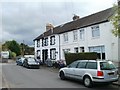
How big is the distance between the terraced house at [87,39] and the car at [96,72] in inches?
392

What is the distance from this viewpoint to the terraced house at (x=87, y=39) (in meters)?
25.3

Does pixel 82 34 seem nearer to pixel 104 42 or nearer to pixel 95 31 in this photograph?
pixel 95 31

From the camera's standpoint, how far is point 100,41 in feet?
88.5

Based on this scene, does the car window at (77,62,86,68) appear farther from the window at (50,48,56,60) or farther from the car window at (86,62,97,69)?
the window at (50,48,56,60)

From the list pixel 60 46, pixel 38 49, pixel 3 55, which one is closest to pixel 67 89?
pixel 60 46

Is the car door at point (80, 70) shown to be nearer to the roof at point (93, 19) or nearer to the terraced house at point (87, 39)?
the terraced house at point (87, 39)

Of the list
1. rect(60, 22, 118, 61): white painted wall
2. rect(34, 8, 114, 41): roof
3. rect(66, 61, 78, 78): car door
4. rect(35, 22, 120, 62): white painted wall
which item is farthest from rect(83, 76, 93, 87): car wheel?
rect(34, 8, 114, 41): roof

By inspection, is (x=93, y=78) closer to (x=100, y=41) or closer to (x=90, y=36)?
(x=100, y=41)

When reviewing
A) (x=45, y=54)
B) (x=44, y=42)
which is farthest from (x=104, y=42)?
(x=44, y=42)

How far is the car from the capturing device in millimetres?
13297

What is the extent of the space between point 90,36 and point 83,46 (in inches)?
84.7

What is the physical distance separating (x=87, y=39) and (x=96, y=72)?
54.2 ft

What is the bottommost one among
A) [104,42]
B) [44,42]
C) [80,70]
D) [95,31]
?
[80,70]

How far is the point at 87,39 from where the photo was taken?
29.7 m
